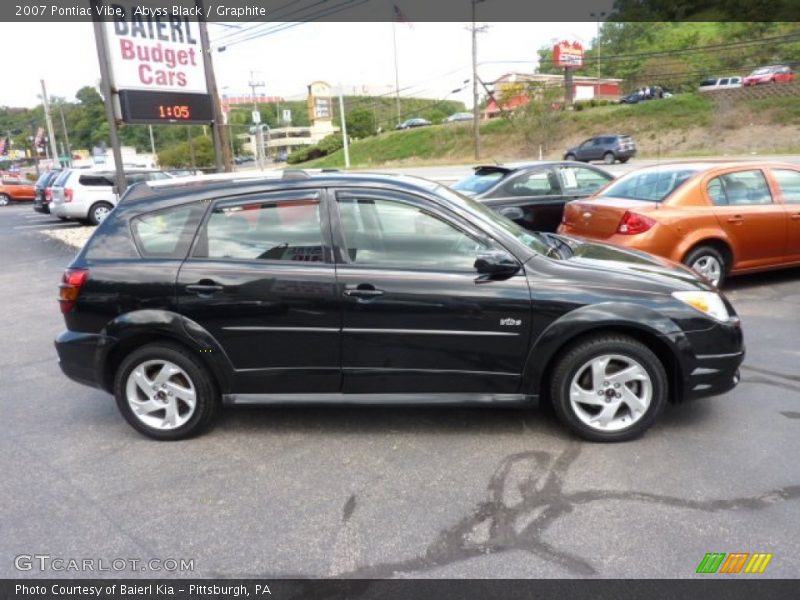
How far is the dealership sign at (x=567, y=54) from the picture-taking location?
191ft

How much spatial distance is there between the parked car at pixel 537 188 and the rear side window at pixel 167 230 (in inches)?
208

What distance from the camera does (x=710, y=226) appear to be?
20.9 ft

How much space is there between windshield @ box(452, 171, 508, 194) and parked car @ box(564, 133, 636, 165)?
27679 mm

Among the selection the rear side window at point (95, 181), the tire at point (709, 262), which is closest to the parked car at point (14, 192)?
the rear side window at point (95, 181)

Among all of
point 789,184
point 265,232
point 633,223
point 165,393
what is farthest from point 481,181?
point 165,393

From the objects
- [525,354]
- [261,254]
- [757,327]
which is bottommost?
[757,327]

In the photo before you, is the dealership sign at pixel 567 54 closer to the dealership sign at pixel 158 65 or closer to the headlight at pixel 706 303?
the dealership sign at pixel 158 65

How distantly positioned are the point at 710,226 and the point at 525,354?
4.04m

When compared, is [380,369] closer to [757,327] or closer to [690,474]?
[690,474]

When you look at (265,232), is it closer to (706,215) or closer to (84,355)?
(84,355)

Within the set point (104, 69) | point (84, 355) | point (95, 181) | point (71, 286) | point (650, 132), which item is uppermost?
point (104, 69)

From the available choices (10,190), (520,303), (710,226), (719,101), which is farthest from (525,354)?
(719,101)

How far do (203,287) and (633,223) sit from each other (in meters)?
4.56

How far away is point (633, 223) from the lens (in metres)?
6.21
